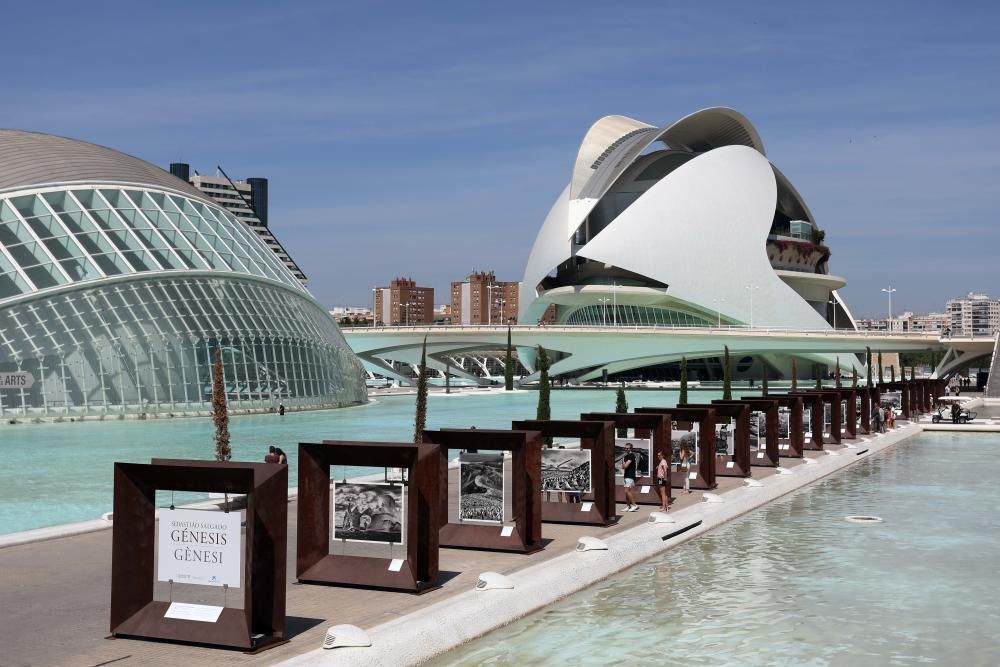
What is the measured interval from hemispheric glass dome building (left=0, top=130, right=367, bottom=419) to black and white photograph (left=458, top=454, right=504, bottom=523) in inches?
1024

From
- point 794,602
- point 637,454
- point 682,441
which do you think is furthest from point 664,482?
point 794,602

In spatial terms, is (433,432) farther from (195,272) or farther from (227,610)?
(195,272)

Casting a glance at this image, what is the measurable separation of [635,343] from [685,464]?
Result: 238 ft

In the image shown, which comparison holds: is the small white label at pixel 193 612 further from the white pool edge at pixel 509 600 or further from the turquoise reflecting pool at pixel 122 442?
the turquoise reflecting pool at pixel 122 442

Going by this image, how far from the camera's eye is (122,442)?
3356cm

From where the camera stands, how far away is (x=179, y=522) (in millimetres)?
11500

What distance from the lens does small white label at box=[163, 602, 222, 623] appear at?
448 inches

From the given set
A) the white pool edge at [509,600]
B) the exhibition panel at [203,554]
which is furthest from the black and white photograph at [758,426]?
the exhibition panel at [203,554]

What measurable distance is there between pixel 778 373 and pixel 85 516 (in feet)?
322

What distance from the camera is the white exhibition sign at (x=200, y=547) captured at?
441 inches

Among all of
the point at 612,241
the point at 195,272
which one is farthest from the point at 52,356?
the point at 612,241

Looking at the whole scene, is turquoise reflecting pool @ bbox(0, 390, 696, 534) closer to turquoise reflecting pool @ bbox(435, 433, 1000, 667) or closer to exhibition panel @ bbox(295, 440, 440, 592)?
exhibition panel @ bbox(295, 440, 440, 592)

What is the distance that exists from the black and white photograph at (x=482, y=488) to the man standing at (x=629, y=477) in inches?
203

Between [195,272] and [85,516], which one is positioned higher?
[195,272]
